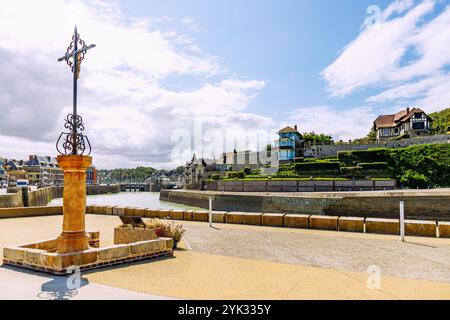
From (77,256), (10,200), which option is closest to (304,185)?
(10,200)

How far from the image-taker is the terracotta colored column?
7914 millimetres

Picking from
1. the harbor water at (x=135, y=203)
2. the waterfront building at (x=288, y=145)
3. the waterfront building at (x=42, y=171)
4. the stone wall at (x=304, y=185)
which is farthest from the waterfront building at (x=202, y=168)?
the waterfront building at (x=42, y=171)

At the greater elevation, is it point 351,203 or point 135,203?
point 351,203

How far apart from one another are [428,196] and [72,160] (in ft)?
122

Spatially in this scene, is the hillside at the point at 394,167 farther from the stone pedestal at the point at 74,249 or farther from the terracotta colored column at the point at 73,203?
the terracotta colored column at the point at 73,203

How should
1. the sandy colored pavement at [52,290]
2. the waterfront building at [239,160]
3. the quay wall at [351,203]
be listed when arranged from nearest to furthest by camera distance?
1. the sandy colored pavement at [52,290]
2. the quay wall at [351,203]
3. the waterfront building at [239,160]

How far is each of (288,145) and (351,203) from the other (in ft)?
149

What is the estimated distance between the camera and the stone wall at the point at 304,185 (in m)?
52.6

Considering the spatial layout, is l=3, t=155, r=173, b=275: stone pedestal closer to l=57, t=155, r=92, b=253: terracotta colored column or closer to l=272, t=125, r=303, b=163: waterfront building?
l=57, t=155, r=92, b=253: terracotta colored column

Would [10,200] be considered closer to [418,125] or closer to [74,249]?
[74,249]

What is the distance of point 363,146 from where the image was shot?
76250 millimetres

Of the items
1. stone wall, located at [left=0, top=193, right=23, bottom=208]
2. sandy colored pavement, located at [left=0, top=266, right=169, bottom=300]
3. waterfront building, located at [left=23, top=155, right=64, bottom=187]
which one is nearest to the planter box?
sandy colored pavement, located at [left=0, top=266, right=169, bottom=300]

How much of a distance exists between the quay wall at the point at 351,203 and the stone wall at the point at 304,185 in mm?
10227
